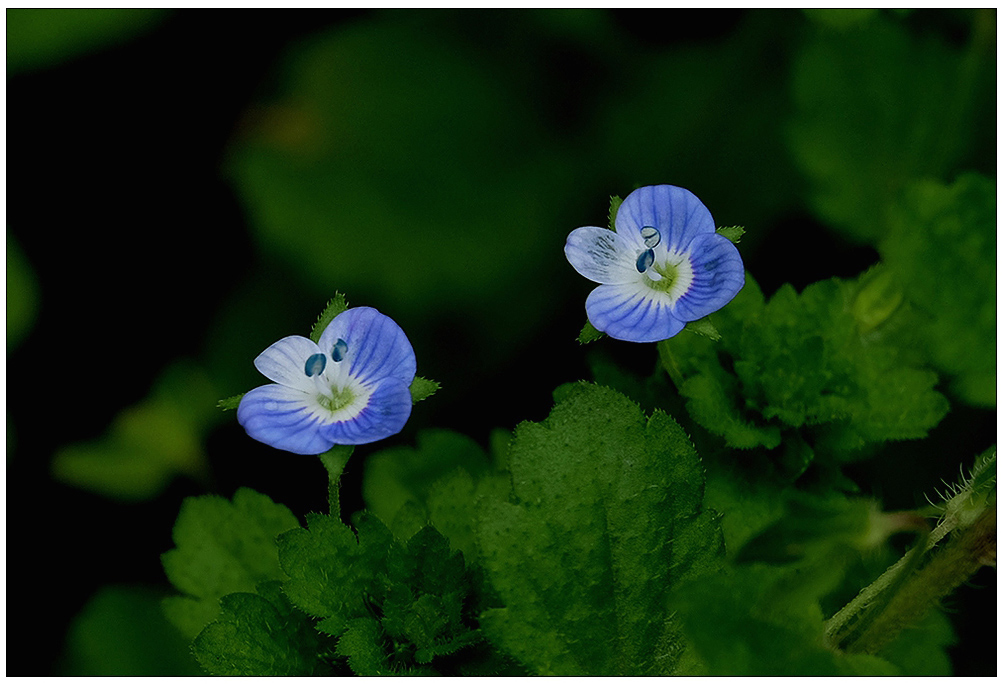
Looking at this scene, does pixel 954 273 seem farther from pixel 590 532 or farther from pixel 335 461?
pixel 335 461

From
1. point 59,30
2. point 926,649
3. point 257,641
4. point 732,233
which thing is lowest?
point 926,649

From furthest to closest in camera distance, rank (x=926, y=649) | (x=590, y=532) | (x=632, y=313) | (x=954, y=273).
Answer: (x=954, y=273) → (x=926, y=649) → (x=632, y=313) → (x=590, y=532)

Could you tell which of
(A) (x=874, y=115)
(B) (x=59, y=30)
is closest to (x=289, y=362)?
(B) (x=59, y=30)

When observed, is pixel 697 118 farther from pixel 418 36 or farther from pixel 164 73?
pixel 164 73

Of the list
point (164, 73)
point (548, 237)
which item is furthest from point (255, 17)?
point (548, 237)

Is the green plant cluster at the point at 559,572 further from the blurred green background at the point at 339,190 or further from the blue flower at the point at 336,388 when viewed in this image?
the blurred green background at the point at 339,190

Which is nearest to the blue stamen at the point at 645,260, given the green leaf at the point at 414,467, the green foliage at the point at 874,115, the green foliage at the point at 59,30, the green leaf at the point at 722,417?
the green leaf at the point at 722,417
